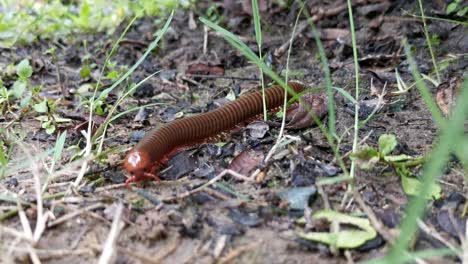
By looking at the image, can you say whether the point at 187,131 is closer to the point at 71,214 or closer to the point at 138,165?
the point at 138,165

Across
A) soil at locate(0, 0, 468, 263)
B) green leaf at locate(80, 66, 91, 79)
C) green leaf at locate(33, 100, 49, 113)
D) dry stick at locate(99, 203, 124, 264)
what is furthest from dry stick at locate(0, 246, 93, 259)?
green leaf at locate(80, 66, 91, 79)

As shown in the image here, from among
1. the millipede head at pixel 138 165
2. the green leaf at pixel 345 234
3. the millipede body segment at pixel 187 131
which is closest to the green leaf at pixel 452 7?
the millipede body segment at pixel 187 131

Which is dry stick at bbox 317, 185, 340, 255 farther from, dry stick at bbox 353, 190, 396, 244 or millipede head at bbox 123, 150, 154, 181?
millipede head at bbox 123, 150, 154, 181

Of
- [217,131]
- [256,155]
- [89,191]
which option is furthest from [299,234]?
[217,131]

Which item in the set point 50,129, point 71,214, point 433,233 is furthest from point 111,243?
point 50,129

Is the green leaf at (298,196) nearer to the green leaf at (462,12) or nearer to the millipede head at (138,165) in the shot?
the millipede head at (138,165)

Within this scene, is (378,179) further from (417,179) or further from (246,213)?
(246,213)
